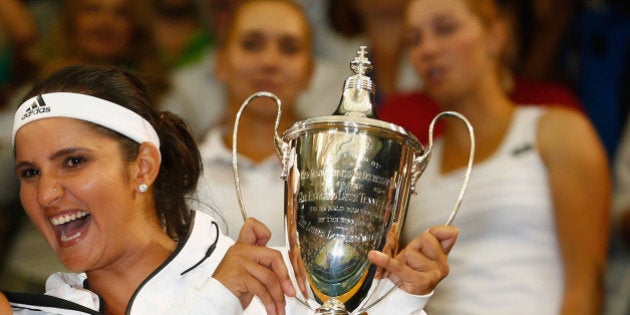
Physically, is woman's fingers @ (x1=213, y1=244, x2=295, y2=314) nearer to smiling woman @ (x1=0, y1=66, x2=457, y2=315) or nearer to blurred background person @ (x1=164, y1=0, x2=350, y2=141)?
smiling woman @ (x1=0, y1=66, x2=457, y2=315)

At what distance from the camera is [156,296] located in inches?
84.8

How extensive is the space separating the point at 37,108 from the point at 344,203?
2.09ft

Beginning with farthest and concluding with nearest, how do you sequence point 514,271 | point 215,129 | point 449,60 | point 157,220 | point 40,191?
1. point 215,129
2. point 449,60
3. point 514,271
4. point 157,220
5. point 40,191

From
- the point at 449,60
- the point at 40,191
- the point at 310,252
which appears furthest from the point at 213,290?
the point at 449,60

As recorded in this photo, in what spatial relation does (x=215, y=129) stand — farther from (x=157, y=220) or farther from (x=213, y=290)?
(x=213, y=290)

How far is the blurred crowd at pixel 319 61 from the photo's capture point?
3.25m

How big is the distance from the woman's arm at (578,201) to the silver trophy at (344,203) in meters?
0.93

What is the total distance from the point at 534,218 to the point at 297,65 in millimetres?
823

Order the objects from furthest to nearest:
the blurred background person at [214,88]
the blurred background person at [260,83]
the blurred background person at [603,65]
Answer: the blurred background person at [214,88] → the blurred background person at [603,65] → the blurred background person at [260,83]

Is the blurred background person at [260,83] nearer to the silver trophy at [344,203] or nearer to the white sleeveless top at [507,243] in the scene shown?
the white sleeveless top at [507,243]

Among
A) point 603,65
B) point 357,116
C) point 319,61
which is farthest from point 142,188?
point 603,65

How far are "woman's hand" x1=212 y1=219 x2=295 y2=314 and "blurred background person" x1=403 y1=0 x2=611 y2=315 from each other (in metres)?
0.91

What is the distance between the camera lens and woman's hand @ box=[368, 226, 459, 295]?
78.2 inches

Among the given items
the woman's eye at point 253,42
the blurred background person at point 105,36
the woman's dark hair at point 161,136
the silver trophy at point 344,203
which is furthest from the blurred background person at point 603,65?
the silver trophy at point 344,203
